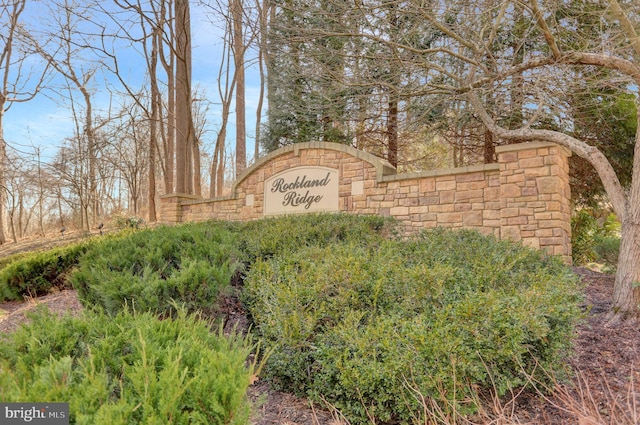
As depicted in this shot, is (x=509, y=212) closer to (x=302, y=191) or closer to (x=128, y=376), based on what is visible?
(x=302, y=191)

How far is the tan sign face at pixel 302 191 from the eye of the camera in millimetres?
7848

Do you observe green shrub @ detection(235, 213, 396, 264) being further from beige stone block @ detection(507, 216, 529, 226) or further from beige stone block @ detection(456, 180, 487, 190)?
beige stone block @ detection(507, 216, 529, 226)

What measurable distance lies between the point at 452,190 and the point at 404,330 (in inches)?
190

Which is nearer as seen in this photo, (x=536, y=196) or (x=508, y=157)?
(x=536, y=196)

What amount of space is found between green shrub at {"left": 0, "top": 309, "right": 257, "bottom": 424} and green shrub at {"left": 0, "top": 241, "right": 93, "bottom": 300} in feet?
15.9

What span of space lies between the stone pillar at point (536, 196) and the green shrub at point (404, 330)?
108 inches

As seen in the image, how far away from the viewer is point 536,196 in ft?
19.5

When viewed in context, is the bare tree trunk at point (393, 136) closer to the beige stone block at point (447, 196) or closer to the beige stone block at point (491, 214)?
the beige stone block at point (447, 196)

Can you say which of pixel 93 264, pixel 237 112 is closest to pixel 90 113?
pixel 237 112

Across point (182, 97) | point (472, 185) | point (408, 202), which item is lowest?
point (408, 202)

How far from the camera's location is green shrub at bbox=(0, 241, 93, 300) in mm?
6000

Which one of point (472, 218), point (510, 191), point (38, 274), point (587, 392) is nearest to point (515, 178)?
point (510, 191)

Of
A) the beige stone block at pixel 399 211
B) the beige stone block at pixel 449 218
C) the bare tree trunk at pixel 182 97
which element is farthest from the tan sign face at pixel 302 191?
the bare tree trunk at pixel 182 97

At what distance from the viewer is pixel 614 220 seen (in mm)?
10297
